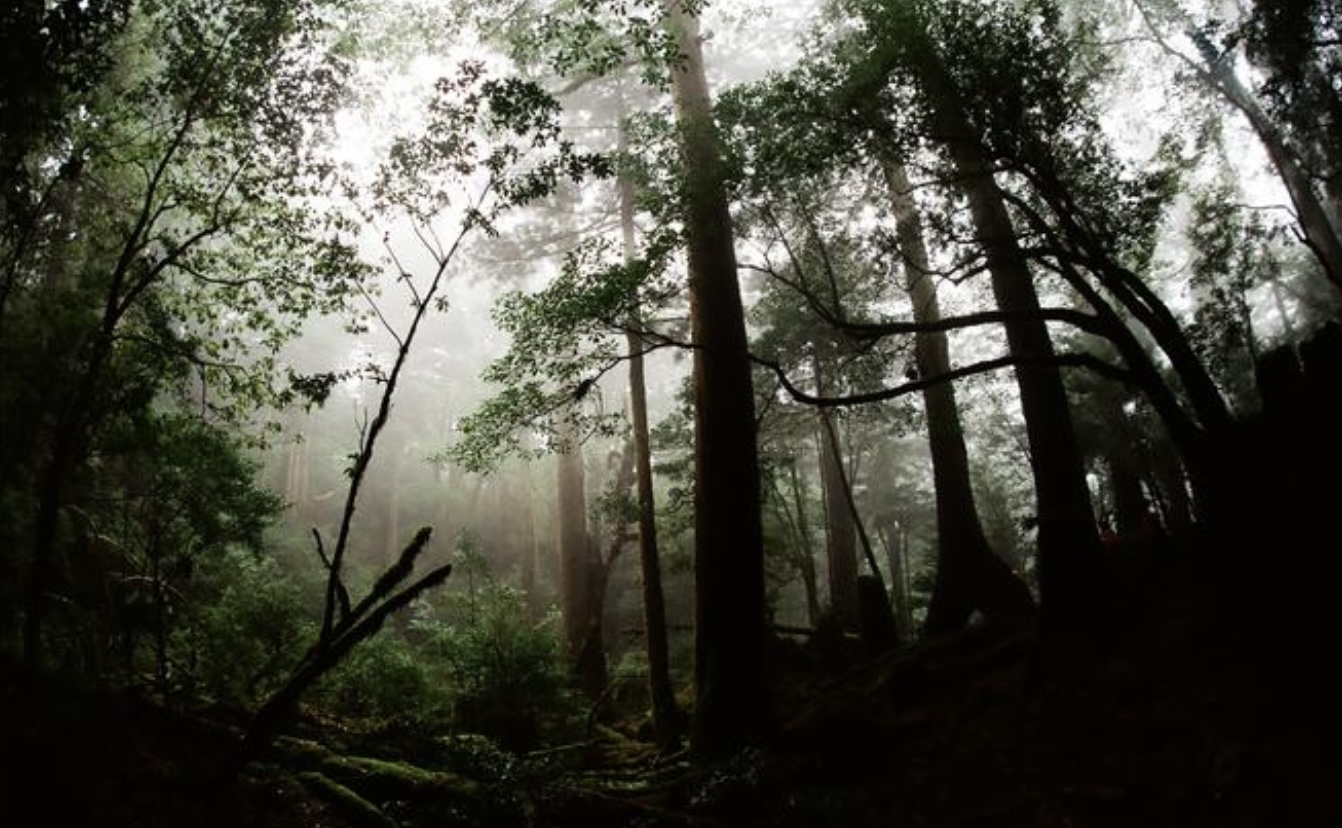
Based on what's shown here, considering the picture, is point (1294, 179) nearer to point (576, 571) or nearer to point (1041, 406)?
point (1041, 406)

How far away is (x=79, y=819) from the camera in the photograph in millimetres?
3643

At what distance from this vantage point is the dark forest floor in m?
4.70

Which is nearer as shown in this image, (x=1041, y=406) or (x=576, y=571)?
(x=1041, y=406)

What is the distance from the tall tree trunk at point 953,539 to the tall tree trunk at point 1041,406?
3.39 ft

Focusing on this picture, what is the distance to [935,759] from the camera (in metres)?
7.79

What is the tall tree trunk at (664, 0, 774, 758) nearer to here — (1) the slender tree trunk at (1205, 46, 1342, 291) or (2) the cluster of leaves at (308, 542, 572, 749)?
(2) the cluster of leaves at (308, 542, 572, 749)

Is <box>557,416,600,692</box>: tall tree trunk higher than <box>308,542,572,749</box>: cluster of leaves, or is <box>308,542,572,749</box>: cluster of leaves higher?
<box>557,416,600,692</box>: tall tree trunk

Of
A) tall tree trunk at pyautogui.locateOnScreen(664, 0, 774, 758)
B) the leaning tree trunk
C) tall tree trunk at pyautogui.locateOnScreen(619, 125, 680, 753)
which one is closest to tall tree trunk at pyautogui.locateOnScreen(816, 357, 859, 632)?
the leaning tree trunk

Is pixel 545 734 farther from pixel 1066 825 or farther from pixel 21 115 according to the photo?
pixel 21 115

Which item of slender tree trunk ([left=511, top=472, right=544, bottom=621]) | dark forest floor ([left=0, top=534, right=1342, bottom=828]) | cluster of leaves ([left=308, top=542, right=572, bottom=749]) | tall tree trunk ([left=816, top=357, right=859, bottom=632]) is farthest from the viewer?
slender tree trunk ([left=511, top=472, right=544, bottom=621])

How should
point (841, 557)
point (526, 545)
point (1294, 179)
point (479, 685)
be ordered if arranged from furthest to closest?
1. point (526, 545)
2. point (841, 557)
3. point (1294, 179)
4. point (479, 685)

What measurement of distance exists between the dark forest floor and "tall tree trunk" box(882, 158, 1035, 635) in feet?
5.14

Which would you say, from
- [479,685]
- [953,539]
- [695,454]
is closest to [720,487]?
[695,454]

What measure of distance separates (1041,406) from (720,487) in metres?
4.38
